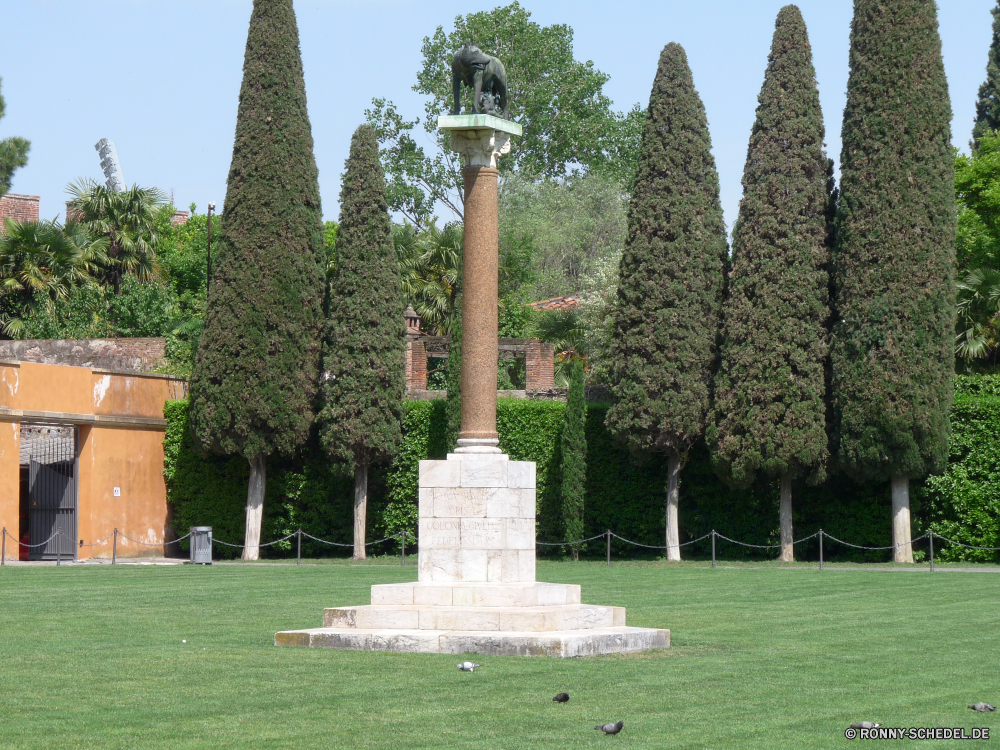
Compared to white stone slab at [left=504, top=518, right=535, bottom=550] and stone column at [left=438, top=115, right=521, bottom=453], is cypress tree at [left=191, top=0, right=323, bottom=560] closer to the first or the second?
stone column at [left=438, top=115, right=521, bottom=453]

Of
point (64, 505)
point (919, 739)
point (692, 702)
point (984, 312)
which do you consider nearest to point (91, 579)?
point (64, 505)

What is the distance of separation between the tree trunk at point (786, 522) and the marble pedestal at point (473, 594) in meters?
16.1

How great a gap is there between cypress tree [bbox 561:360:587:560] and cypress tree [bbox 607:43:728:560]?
823mm

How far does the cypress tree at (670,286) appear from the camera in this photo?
29.8 m

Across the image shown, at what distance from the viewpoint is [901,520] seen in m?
28.4

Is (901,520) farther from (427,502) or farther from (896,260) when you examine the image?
(427,502)

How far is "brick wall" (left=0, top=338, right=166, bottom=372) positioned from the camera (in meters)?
37.1

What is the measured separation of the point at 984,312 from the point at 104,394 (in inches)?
808

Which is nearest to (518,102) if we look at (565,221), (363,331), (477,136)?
(565,221)

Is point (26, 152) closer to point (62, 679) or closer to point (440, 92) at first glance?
point (440, 92)

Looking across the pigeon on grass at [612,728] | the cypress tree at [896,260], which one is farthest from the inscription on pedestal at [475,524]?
the cypress tree at [896,260]

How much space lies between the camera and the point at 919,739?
25.2 ft

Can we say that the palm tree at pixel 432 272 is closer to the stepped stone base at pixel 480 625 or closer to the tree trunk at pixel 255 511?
the tree trunk at pixel 255 511

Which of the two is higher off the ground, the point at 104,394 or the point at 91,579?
the point at 104,394
